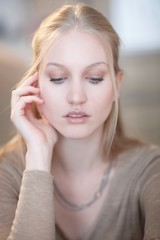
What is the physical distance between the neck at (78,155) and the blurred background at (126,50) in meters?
0.13

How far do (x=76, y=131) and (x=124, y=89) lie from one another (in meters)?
0.57

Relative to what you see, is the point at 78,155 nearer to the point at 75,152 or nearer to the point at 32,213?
the point at 75,152

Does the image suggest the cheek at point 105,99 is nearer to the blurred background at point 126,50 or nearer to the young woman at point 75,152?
→ the young woman at point 75,152

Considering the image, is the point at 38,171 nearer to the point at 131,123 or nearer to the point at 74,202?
the point at 74,202

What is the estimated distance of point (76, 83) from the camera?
2.13 feet

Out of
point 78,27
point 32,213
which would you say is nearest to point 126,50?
point 78,27

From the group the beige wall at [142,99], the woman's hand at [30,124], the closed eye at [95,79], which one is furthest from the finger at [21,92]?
the beige wall at [142,99]

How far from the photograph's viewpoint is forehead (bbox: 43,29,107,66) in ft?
2.12

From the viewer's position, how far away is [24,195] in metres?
0.64

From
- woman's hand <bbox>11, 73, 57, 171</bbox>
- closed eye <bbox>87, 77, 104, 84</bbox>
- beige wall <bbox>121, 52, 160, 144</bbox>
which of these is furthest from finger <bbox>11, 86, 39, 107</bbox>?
beige wall <bbox>121, 52, 160, 144</bbox>

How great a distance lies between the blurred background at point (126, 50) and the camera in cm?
80

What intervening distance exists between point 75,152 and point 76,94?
0.19 metres

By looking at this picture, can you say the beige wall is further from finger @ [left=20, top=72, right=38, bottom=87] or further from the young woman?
finger @ [left=20, top=72, right=38, bottom=87]

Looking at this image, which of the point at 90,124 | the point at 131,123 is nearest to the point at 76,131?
the point at 90,124
